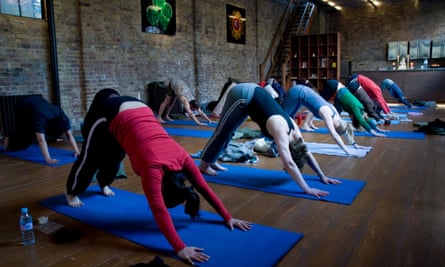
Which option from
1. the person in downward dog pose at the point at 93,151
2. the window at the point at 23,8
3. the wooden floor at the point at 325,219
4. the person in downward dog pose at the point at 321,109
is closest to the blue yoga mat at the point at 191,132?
the person in downward dog pose at the point at 321,109

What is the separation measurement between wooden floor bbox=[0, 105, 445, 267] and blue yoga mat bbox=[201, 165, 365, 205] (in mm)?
91

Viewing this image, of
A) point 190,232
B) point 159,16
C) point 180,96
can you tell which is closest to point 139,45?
point 159,16

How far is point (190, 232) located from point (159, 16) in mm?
7146

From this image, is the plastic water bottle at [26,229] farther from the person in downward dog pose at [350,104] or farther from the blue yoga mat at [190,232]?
the person in downward dog pose at [350,104]

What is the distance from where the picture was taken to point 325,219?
261 centimetres

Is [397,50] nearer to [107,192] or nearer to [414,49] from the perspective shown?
[414,49]

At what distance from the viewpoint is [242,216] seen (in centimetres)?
271

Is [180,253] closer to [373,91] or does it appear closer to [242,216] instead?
[242,216]

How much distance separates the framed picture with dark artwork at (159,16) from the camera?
A: 324 inches

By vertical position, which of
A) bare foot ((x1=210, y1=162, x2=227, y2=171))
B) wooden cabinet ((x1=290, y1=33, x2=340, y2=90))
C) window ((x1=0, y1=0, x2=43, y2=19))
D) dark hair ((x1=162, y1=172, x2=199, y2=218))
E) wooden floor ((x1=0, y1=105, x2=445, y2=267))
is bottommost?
wooden floor ((x1=0, y1=105, x2=445, y2=267))

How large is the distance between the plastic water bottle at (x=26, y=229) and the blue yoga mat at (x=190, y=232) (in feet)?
1.15

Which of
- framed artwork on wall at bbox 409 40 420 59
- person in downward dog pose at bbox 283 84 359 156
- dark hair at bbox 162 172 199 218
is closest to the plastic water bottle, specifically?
dark hair at bbox 162 172 199 218

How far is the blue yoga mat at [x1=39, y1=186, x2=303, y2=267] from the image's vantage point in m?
2.07

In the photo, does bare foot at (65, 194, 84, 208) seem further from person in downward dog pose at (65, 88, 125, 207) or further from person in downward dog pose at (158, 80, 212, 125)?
person in downward dog pose at (158, 80, 212, 125)
